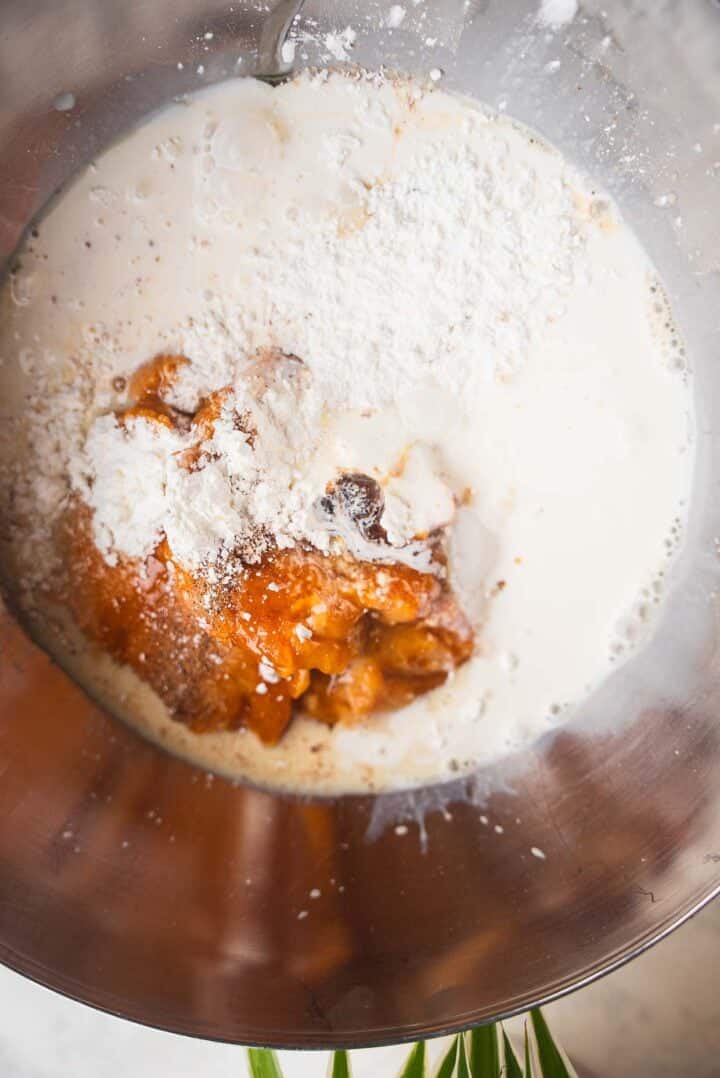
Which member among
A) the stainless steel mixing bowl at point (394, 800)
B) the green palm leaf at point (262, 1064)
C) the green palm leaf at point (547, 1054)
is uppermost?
the stainless steel mixing bowl at point (394, 800)

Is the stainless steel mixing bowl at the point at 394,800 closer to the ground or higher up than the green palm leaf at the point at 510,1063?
higher up

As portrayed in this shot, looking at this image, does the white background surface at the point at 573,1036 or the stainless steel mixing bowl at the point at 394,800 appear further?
the white background surface at the point at 573,1036

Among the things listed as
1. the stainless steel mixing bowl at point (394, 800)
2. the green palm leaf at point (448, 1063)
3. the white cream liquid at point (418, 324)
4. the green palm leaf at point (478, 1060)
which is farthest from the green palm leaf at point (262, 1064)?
the white cream liquid at point (418, 324)

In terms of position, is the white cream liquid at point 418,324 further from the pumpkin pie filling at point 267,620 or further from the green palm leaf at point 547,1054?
the green palm leaf at point 547,1054

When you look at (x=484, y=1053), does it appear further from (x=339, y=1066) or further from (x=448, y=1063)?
(x=339, y=1066)

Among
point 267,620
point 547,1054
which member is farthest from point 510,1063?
point 267,620

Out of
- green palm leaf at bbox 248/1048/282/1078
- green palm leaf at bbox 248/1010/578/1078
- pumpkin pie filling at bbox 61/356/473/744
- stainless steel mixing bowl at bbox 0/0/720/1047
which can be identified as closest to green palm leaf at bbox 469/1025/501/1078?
green palm leaf at bbox 248/1010/578/1078

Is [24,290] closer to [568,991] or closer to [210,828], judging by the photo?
[210,828]
